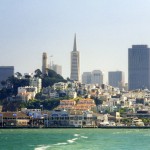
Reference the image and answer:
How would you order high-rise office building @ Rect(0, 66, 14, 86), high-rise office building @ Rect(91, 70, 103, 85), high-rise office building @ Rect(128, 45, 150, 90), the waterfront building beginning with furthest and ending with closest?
high-rise office building @ Rect(128, 45, 150, 90) → high-rise office building @ Rect(91, 70, 103, 85) → high-rise office building @ Rect(0, 66, 14, 86) → the waterfront building

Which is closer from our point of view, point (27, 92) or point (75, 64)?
point (27, 92)

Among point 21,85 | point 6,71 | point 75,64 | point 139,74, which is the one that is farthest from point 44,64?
point 139,74

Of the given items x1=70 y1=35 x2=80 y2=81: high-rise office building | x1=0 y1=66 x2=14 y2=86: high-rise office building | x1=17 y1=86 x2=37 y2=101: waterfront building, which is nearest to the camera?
x1=17 y1=86 x2=37 y2=101: waterfront building

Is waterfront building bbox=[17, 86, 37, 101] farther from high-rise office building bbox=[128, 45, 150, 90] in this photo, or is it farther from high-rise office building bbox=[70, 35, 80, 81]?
high-rise office building bbox=[128, 45, 150, 90]

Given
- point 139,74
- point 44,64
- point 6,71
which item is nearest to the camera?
point 44,64

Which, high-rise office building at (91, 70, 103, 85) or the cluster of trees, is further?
high-rise office building at (91, 70, 103, 85)

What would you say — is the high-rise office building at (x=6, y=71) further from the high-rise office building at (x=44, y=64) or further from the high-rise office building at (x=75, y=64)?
the high-rise office building at (x=44, y=64)

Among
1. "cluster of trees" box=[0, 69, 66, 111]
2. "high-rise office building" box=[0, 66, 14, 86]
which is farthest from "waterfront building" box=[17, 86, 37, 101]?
"high-rise office building" box=[0, 66, 14, 86]

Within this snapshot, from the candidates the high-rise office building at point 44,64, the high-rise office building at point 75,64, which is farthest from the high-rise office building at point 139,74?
the high-rise office building at point 44,64

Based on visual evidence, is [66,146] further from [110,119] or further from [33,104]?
[33,104]

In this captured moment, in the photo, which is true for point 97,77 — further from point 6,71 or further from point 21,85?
point 21,85

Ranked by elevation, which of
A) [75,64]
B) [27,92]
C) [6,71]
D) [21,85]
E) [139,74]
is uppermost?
[139,74]
